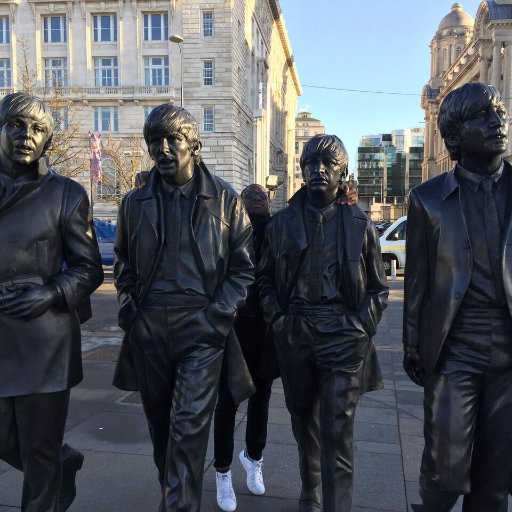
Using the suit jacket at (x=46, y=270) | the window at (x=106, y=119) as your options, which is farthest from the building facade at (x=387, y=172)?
the suit jacket at (x=46, y=270)

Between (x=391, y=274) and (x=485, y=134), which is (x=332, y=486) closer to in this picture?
(x=485, y=134)

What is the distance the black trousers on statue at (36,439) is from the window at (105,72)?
4530cm

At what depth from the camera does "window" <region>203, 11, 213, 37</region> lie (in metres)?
43.0

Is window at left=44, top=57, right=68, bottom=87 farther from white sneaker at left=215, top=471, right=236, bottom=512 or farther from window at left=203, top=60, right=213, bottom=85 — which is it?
white sneaker at left=215, top=471, right=236, bottom=512

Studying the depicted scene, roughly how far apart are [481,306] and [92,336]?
7911 millimetres

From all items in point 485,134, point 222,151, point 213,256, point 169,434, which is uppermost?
point 222,151

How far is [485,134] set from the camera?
8.61 ft

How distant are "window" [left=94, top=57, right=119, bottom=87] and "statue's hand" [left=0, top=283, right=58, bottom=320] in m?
45.2

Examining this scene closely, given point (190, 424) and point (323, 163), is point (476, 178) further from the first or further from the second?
point (190, 424)

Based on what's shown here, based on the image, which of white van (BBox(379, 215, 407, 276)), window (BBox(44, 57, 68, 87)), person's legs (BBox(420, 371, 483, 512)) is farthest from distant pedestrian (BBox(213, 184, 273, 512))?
window (BBox(44, 57, 68, 87))

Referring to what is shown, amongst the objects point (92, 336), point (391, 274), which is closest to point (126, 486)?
point (92, 336)

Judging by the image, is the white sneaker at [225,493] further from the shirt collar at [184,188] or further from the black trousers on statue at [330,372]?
the shirt collar at [184,188]

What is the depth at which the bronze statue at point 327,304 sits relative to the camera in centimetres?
310

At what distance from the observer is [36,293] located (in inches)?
107
